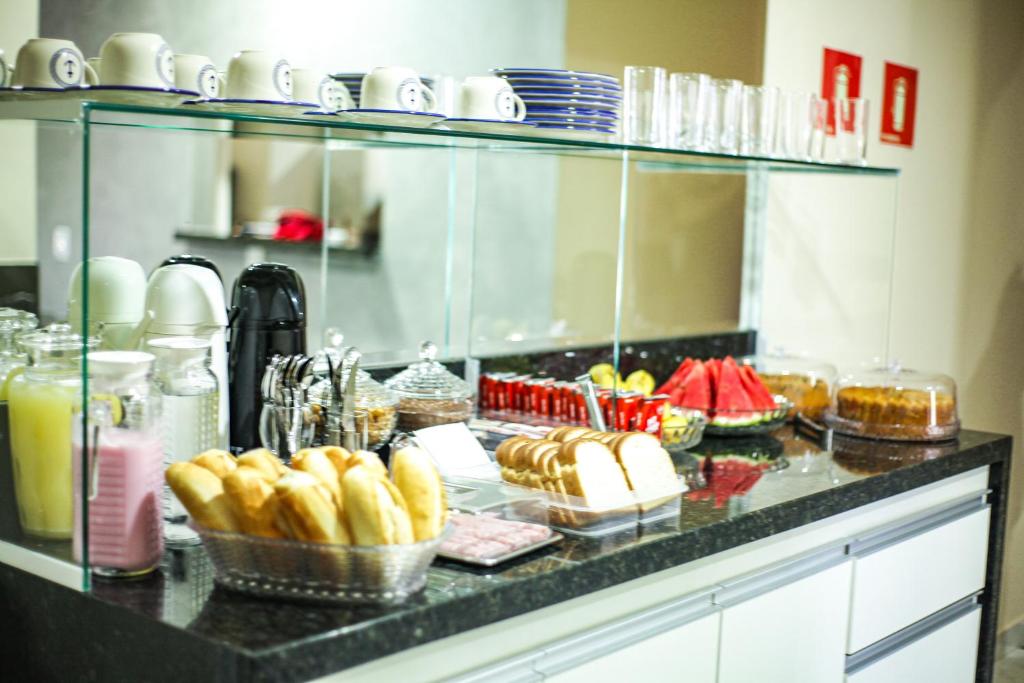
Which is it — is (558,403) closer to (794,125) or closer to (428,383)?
(428,383)

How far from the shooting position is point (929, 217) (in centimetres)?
362

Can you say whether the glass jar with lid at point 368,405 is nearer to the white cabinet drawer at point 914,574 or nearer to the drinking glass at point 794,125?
the white cabinet drawer at point 914,574

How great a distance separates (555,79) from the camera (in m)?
1.89

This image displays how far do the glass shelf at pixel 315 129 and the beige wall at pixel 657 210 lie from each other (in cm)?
32

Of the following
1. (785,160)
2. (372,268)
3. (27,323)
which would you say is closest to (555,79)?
(785,160)

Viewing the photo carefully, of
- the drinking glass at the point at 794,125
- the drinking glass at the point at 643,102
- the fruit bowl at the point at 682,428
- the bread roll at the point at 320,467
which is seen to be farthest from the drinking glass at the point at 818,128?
the bread roll at the point at 320,467

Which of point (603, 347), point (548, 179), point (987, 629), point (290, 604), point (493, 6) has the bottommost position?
point (987, 629)

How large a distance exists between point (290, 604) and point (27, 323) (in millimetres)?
505

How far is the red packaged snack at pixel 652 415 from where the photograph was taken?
210 cm

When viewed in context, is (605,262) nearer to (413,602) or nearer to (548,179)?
(548,179)

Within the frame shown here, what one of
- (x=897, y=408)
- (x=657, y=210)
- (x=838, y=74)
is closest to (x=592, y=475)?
(x=897, y=408)

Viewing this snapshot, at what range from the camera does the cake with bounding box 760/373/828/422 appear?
2592mm

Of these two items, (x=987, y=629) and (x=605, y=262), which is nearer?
(x=987, y=629)

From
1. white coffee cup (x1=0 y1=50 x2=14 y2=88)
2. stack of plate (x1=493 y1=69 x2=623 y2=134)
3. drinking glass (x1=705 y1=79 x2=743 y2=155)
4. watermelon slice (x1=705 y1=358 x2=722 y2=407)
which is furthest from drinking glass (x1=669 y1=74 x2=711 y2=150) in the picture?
white coffee cup (x1=0 y1=50 x2=14 y2=88)
